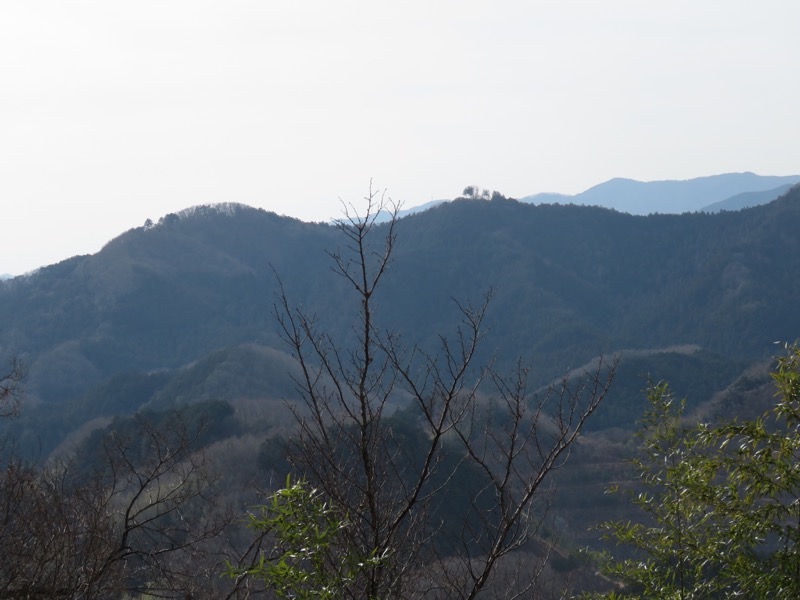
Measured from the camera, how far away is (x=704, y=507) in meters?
5.14

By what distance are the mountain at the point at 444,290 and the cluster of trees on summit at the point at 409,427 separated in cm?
27

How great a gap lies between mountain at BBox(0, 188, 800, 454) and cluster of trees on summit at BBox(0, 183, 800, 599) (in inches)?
10.8

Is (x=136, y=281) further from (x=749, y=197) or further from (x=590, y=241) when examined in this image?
(x=749, y=197)

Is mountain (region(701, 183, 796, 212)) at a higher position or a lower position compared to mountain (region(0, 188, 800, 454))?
higher

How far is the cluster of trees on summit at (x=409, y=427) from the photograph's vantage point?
463 cm

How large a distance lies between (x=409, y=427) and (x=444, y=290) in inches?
1676

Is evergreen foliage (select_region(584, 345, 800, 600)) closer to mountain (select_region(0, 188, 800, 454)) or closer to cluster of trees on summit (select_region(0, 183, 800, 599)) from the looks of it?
cluster of trees on summit (select_region(0, 183, 800, 599))

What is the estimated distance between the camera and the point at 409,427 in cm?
2688

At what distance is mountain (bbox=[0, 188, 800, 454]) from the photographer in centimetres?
5906

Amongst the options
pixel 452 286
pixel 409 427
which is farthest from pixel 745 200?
pixel 409 427

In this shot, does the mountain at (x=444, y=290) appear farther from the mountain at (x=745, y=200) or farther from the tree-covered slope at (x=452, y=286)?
the mountain at (x=745, y=200)

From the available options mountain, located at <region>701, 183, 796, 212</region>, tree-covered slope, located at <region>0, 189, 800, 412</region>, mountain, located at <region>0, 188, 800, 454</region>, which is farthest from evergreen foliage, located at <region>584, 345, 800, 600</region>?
mountain, located at <region>701, 183, 796, 212</region>

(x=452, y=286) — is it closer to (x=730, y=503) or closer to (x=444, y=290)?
(x=444, y=290)

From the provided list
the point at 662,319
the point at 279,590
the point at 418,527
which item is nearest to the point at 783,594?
the point at 418,527
